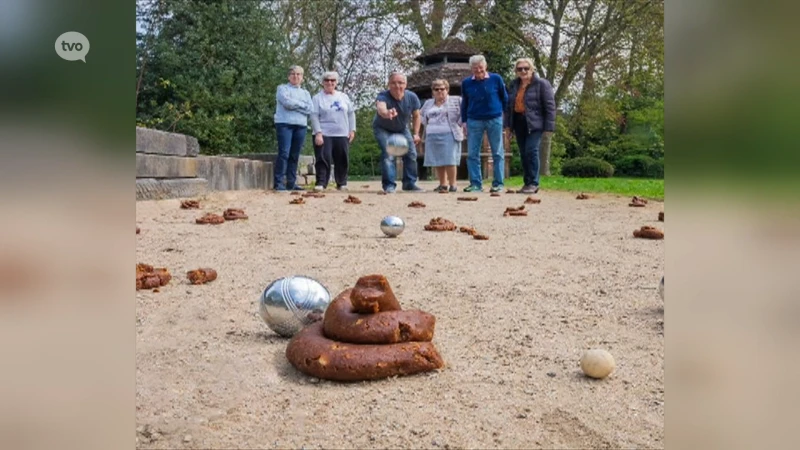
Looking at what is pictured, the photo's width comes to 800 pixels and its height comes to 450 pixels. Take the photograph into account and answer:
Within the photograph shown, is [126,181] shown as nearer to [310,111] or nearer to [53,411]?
[53,411]

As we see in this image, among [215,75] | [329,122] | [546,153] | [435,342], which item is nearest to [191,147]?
[329,122]

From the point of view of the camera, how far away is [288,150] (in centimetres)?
1011

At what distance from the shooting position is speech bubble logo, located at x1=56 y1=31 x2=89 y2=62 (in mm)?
424

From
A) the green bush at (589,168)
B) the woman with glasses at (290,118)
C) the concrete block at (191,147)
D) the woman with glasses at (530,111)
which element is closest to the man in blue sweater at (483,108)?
the woman with glasses at (530,111)

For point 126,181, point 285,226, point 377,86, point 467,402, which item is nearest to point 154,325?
point 467,402

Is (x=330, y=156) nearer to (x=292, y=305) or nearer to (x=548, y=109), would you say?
(x=548, y=109)

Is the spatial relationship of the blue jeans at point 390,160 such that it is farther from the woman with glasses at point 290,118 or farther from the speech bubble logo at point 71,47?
the speech bubble logo at point 71,47

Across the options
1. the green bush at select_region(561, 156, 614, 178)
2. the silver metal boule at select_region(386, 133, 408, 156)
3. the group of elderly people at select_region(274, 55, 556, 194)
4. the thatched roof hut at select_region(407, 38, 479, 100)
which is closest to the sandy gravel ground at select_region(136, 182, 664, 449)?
the group of elderly people at select_region(274, 55, 556, 194)

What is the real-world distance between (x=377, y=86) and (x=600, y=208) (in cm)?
1500

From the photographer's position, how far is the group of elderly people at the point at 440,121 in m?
9.34

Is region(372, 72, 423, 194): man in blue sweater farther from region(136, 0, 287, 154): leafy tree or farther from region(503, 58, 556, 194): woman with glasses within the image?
region(136, 0, 287, 154): leafy tree

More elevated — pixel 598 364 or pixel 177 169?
pixel 177 169

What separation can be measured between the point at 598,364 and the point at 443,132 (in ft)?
27.7

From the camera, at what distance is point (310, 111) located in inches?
398
